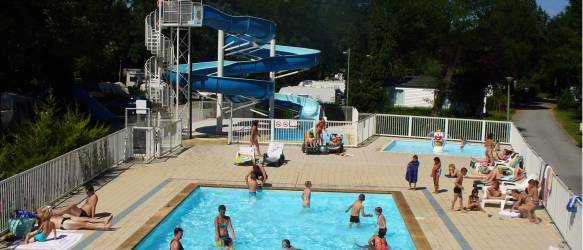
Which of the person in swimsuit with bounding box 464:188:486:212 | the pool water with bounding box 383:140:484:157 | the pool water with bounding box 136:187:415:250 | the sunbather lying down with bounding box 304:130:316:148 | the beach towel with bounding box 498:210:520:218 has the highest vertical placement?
the sunbather lying down with bounding box 304:130:316:148

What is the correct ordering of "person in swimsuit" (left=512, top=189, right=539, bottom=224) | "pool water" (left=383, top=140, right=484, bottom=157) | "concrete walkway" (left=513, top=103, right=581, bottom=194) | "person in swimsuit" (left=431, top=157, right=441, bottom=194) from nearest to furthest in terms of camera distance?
1. "person in swimsuit" (left=512, top=189, right=539, bottom=224)
2. "person in swimsuit" (left=431, top=157, right=441, bottom=194)
3. "concrete walkway" (left=513, top=103, right=581, bottom=194)
4. "pool water" (left=383, top=140, right=484, bottom=157)

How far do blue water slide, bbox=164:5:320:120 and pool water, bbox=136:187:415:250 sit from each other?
10.0 metres

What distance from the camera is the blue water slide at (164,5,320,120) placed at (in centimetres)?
2733

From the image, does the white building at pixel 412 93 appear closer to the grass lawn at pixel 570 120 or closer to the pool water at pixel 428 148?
the grass lawn at pixel 570 120

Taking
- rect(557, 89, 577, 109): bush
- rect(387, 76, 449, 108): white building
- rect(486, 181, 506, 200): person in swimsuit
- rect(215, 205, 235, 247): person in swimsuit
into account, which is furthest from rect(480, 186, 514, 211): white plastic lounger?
rect(557, 89, 577, 109): bush

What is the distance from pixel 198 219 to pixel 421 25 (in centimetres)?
5306

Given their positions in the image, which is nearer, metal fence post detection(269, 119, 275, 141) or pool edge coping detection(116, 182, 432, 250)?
pool edge coping detection(116, 182, 432, 250)

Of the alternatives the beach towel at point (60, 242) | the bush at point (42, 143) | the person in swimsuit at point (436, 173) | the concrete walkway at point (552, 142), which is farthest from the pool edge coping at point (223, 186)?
the concrete walkway at point (552, 142)

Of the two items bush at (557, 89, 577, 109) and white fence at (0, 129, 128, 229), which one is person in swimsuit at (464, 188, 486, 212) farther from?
bush at (557, 89, 577, 109)

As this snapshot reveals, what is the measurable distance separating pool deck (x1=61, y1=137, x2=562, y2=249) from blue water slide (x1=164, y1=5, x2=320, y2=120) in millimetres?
2892

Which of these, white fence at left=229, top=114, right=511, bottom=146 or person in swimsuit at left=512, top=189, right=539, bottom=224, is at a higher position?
white fence at left=229, top=114, right=511, bottom=146

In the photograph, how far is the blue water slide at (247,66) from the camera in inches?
1076

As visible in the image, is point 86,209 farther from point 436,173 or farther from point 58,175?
point 436,173

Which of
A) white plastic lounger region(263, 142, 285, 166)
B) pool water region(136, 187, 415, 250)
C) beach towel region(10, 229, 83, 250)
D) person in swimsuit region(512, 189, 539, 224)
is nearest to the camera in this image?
beach towel region(10, 229, 83, 250)
